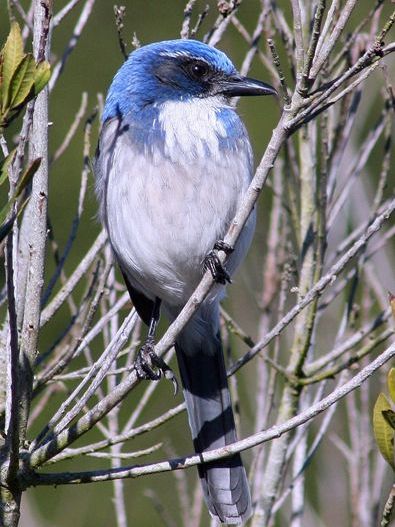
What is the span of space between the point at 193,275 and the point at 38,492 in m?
4.08

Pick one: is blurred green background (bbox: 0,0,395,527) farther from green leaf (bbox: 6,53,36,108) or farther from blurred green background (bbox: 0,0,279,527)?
green leaf (bbox: 6,53,36,108)

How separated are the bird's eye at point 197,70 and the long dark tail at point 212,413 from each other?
107 cm

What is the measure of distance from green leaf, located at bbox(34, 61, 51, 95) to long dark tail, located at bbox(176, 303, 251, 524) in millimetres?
1828

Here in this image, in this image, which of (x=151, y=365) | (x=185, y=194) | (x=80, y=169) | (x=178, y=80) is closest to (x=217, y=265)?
(x=185, y=194)

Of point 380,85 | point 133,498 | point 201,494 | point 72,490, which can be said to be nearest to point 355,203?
point 380,85

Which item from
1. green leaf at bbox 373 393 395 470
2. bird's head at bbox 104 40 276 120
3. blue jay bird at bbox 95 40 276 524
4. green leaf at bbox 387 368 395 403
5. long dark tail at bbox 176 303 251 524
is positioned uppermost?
bird's head at bbox 104 40 276 120

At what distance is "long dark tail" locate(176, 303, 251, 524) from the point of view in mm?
3822

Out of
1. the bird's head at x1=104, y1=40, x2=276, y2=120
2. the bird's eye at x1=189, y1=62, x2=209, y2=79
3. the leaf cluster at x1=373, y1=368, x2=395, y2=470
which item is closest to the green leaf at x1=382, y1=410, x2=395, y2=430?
the leaf cluster at x1=373, y1=368, x2=395, y2=470

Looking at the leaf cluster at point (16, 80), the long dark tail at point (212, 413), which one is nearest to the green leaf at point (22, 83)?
the leaf cluster at point (16, 80)

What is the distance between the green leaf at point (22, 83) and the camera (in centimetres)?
231

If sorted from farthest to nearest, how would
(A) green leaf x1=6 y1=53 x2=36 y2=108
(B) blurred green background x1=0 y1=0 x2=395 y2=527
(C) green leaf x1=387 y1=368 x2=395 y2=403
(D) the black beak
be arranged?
1. (B) blurred green background x1=0 y1=0 x2=395 y2=527
2. (D) the black beak
3. (C) green leaf x1=387 y1=368 x2=395 y2=403
4. (A) green leaf x1=6 y1=53 x2=36 y2=108

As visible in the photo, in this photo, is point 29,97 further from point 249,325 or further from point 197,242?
point 249,325

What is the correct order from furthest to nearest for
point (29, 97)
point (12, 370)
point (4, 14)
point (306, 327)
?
point (4, 14) → point (306, 327) → point (12, 370) → point (29, 97)

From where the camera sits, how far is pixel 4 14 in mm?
9320
